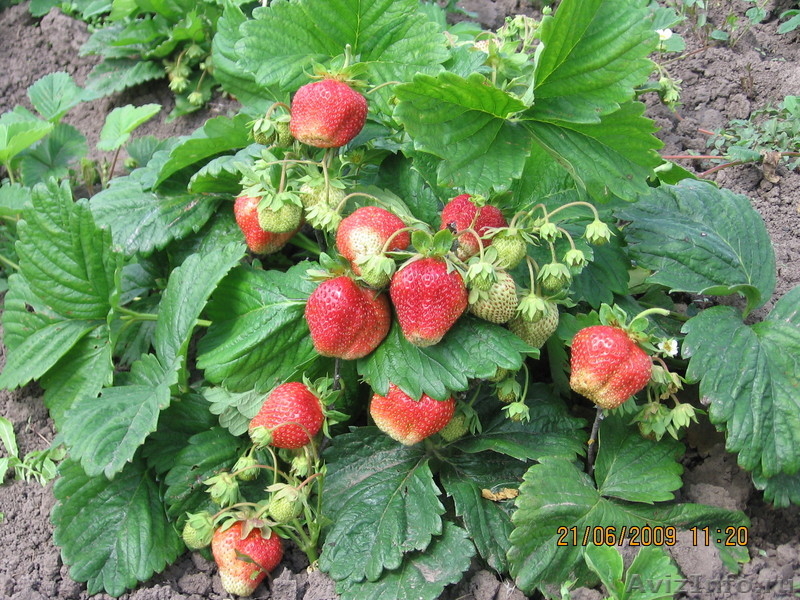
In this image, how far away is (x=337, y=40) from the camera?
2.00 meters

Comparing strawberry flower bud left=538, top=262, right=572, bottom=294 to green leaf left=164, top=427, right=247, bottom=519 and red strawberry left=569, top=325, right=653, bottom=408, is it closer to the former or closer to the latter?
red strawberry left=569, top=325, right=653, bottom=408

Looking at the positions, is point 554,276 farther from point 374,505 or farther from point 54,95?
point 54,95

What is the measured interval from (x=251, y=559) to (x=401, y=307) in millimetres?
694

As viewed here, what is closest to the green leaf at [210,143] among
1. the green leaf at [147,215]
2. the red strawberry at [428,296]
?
the green leaf at [147,215]

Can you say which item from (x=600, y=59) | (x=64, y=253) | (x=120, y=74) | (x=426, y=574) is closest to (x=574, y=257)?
(x=600, y=59)

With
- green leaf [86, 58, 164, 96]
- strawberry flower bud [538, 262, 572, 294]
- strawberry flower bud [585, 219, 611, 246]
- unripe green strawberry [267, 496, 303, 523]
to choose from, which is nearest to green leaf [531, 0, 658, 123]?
strawberry flower bud [585, 219, 611, 246]

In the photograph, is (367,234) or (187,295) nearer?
(367,234)

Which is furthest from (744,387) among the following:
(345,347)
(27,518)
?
(27,518)

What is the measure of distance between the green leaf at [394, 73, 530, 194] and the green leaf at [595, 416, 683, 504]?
0.69m

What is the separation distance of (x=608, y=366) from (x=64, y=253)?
1.44m

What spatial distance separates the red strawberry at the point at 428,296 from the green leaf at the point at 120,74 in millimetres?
2079

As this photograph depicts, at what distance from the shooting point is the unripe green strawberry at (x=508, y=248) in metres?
1.61

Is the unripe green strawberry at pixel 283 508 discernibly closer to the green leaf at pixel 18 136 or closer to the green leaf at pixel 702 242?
the green leaf at pixel 702 242

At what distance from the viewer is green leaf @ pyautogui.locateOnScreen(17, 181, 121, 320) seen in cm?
204
